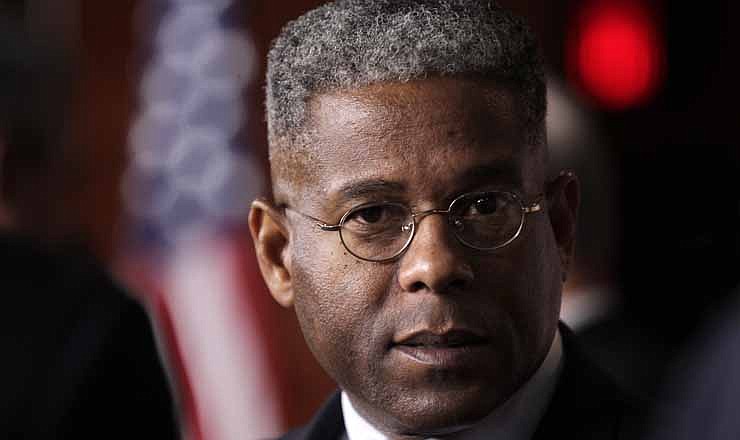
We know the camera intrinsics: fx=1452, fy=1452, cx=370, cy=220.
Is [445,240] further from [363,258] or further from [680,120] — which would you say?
[680,120]

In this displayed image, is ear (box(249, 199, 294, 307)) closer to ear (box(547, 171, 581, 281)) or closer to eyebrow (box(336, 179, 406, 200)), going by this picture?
eyebrow (box(336, 179, 406, 200))

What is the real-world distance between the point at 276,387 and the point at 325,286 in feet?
11.3

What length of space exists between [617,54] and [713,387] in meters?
5.80

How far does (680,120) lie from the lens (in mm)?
6918

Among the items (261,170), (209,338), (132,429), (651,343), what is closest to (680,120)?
(261,170)

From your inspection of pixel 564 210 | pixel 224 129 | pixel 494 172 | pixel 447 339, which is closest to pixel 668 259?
pixel 564 210

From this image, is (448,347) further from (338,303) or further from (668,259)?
(668,259)

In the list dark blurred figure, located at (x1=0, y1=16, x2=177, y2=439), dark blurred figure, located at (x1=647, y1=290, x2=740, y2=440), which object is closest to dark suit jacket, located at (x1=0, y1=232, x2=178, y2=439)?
dark blurred figure, located at (x1=0, y1=16, x2=177, y2=439)

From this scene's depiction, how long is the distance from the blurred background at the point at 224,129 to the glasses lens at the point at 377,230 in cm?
235

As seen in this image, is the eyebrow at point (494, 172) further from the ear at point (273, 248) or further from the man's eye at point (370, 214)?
the ear at point (273, 248)

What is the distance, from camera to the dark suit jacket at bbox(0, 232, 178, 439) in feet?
9.07

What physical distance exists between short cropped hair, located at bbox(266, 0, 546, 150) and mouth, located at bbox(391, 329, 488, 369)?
0.38 metres

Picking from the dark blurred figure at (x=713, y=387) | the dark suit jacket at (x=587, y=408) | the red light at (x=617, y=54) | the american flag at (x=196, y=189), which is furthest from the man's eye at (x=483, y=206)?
the red light at (x=617, y=54)

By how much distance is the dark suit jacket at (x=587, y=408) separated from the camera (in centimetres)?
251
